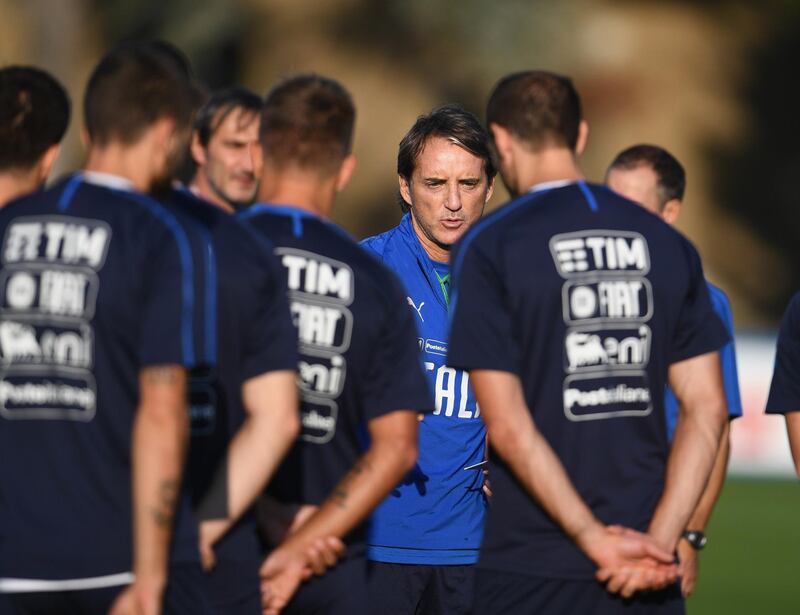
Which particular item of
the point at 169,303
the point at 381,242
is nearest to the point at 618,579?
the point at 169,303

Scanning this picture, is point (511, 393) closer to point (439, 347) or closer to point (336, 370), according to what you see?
point (336, 370)

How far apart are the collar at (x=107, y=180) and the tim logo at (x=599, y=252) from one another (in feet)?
4.33

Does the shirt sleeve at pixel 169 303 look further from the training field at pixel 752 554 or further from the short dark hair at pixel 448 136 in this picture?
the training field at pixel 752 554

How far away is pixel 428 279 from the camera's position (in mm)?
6395

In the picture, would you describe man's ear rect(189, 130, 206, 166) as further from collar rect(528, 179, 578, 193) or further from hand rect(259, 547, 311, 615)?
hand rect(259, 547, 311, 615)

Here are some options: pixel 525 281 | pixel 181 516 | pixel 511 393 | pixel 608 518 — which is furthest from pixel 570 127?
pixel 181 516

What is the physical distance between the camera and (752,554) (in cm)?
1263

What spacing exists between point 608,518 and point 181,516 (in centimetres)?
136

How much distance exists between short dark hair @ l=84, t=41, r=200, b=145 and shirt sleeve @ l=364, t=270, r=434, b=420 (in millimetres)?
917

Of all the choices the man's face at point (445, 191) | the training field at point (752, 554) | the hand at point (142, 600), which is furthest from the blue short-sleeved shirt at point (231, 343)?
the training field at point (752, 554)

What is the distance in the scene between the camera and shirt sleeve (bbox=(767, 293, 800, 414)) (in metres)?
5.60

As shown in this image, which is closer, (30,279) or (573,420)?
(30,279)

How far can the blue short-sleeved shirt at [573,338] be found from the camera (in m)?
4.51

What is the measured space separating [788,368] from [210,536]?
252cm
